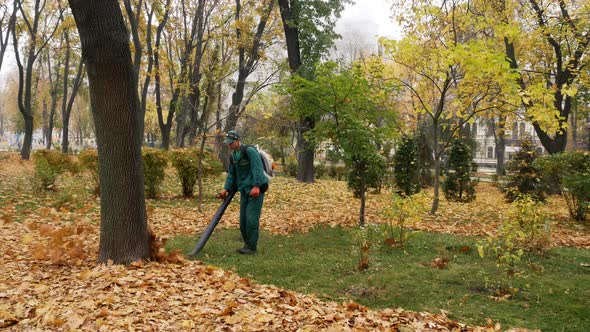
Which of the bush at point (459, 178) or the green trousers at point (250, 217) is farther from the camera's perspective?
the bush at point (459, 178)

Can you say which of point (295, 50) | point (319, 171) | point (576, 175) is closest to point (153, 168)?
point (295, 50)

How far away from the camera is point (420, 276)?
5.42 m

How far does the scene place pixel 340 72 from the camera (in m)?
7.89

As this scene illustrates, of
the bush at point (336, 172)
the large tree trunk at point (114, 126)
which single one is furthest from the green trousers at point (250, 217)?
the bush at point (336, 172)

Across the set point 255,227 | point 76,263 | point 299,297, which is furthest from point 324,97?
point 76,263

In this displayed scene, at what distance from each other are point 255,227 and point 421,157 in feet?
45.3

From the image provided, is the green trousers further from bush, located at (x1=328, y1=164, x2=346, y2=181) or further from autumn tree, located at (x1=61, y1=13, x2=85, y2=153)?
autumn tree, located at (x1=61, y1=13, x2=85, y2=153)

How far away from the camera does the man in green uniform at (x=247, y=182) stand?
20.9 ft

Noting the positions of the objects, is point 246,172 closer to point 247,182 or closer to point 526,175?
point 247,182

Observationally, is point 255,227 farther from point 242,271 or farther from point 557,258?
point 557,258

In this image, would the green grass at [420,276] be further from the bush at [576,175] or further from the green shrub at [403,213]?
the bush at [576,175]

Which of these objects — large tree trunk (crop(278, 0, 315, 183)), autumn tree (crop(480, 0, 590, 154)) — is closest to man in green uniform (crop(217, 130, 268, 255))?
autumn tree (crop(480, 0, 590, 154))

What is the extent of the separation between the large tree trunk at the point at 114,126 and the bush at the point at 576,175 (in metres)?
8.70

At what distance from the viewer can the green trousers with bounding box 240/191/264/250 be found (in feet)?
21.1
